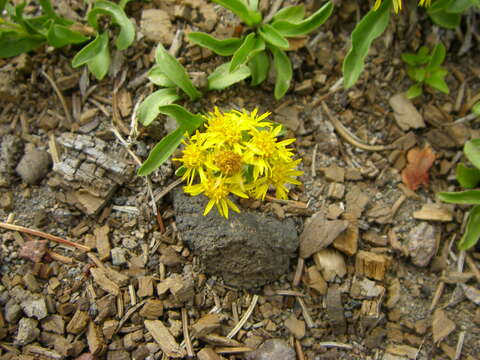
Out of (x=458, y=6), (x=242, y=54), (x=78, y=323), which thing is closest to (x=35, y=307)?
(x=78, y=323)

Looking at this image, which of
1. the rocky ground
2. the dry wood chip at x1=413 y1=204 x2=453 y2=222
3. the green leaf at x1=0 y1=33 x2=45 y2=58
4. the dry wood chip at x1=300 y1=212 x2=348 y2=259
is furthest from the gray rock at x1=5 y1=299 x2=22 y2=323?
the dry wood chip at x1=413 y1=204 x2=453 y2=222

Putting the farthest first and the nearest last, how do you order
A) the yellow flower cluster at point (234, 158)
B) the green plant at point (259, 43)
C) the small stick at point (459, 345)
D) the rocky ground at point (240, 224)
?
the green plant at point (259, 43) → the small stick at point (459, 345) → the rocky ground at point (240, 224) → the yellow flower cluster at point (234, 158)

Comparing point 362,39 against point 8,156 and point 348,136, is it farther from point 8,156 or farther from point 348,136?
point 8,156

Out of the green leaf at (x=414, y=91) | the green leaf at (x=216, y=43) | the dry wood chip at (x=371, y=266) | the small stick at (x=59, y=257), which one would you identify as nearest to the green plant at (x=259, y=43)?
the green leaf at (x=216, y=43)

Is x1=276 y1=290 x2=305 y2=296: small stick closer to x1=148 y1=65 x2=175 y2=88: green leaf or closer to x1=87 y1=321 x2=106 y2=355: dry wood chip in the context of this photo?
x1=87 y1=321 x2=106 y2=355: dry wood chip

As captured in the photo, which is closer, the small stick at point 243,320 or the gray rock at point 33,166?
the small stick at point 243,320

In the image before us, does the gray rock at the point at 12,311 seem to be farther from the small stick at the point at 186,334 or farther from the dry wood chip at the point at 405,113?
the dry wood chip at the point at 405,113
